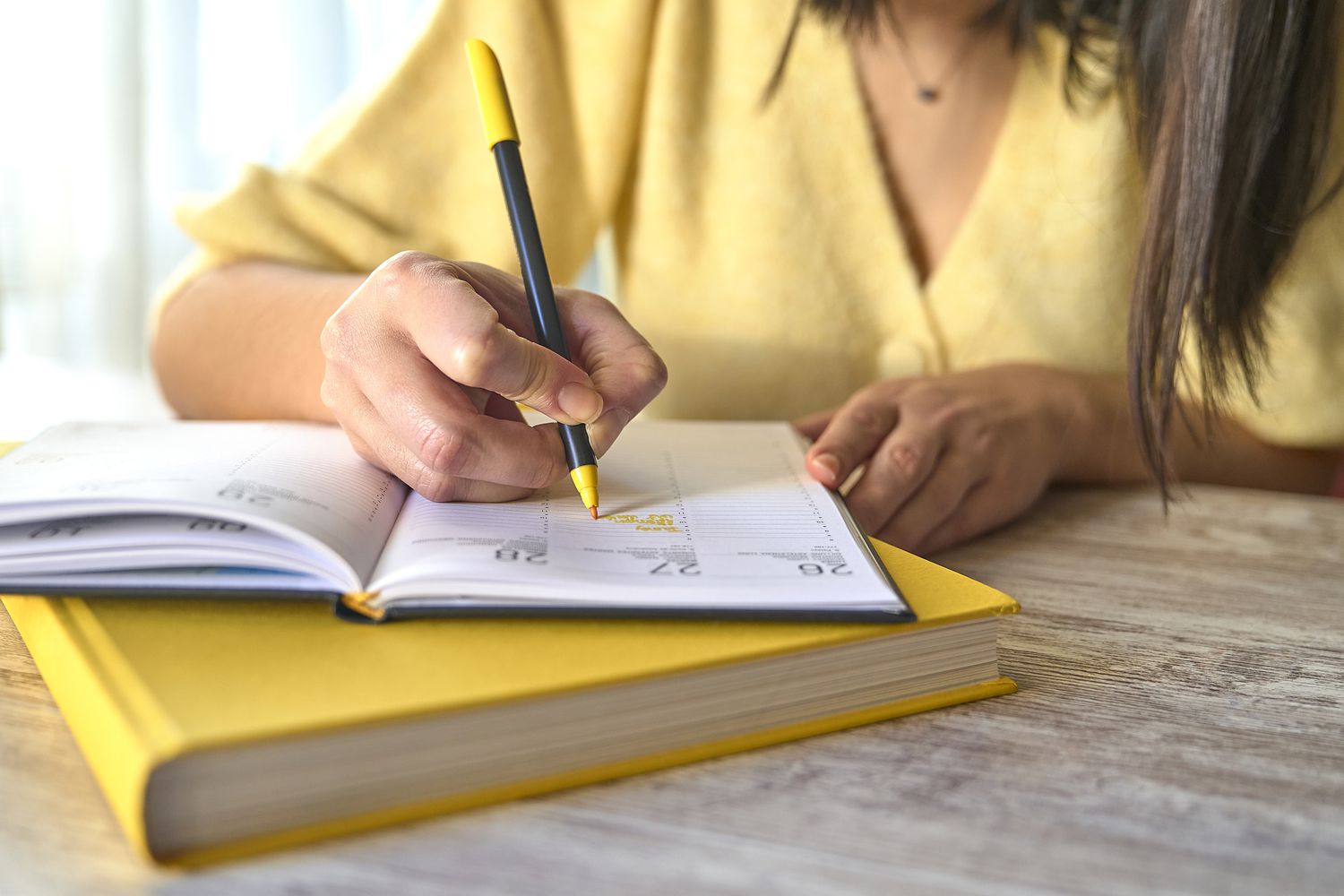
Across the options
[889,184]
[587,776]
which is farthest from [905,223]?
[587,776]

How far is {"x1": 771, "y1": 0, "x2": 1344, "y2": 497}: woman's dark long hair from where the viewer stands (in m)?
0.64

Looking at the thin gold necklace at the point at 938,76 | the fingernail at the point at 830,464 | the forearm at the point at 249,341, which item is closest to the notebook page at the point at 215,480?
the forearm at the point at 249,341

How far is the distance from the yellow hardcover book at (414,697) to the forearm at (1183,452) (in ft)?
1.37

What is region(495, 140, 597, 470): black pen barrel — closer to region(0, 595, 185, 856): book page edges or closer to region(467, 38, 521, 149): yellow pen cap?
region(467, 38, 521, 149): yellow pen cap

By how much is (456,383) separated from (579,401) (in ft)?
0.21

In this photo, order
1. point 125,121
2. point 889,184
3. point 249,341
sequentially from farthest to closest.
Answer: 1. point 125,121
2. point 889,184
3. point 249,341

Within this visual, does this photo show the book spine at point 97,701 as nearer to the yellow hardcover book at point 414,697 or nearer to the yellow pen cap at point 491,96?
the yellow hardcover book at point 414,697

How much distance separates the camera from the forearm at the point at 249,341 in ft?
2.30

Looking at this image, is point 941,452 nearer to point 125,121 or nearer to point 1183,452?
point 1183,452

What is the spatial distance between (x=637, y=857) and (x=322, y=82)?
6.39ft

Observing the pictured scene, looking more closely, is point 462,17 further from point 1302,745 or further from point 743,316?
point 1302,745

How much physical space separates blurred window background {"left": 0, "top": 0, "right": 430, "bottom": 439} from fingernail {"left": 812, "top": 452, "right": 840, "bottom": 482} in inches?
63.3

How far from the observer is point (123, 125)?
2.02 m

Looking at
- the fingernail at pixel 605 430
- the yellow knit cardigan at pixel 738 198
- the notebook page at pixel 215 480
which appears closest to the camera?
the notebook page at pixel 215 480
